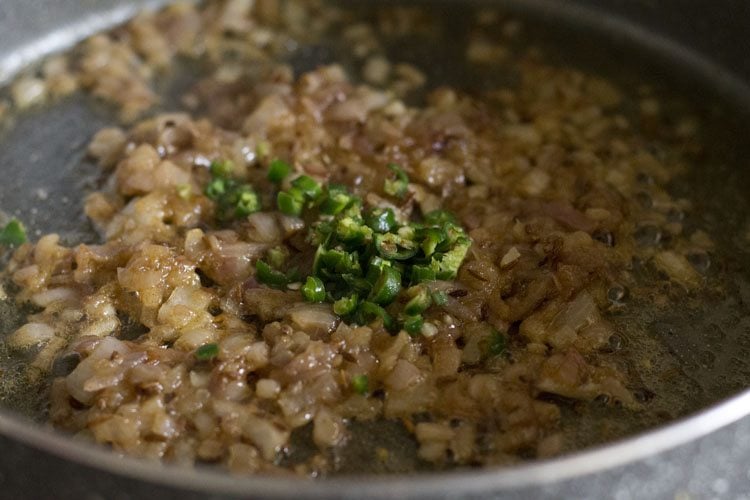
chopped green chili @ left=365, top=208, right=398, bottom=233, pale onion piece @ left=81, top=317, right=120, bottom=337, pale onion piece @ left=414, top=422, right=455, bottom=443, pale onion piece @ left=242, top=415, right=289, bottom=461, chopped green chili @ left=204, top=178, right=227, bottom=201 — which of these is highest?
chopped green chili @ left=204, top=178, right=227, bottom=201

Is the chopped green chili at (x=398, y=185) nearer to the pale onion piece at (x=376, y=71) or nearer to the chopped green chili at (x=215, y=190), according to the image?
the chopped green chili at (x=215, y=190)

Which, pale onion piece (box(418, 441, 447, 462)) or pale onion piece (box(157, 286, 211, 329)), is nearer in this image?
pale onion piece (box(418, 441, 447, 462))

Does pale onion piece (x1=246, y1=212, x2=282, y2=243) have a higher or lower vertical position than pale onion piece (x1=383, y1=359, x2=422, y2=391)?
higher

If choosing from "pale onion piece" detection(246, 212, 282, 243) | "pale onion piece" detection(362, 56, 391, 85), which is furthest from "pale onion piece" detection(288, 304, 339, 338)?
"pale onion piece" detection(362, 56, 391, 85)

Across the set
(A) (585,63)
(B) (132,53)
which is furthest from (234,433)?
(A) (585,63)

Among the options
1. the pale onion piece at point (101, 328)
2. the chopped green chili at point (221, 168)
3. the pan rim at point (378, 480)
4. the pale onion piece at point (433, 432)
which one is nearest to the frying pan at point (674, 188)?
the pan rim at point (378, 480)

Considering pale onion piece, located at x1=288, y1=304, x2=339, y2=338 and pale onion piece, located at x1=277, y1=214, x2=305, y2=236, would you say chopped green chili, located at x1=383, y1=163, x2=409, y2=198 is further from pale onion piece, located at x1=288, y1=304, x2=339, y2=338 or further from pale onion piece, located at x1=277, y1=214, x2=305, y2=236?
pale onion piece, located at x1=288, y1=304, x2=339, y2=338

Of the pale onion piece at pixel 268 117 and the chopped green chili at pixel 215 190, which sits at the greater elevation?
the pale onion piece at pixel 268 117
